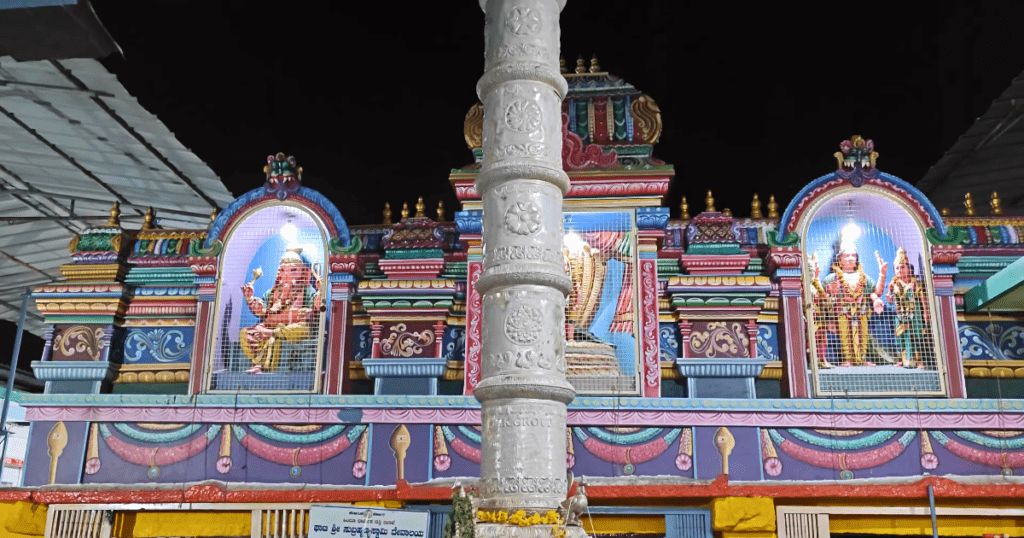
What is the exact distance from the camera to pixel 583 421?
8.73 m

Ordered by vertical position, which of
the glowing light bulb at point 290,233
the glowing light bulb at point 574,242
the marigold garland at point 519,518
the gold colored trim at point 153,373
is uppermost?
the glowing light bulb at point 290,233

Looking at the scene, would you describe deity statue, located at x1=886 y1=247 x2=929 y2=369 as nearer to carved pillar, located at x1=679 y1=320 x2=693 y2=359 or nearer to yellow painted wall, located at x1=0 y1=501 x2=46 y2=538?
carved pillar, located at x1=679 y1=320 x2=693 y2=359

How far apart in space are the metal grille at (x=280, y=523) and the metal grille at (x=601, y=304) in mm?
2672

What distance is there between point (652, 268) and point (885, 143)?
235 inches

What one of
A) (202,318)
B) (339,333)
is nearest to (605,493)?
(339,333)

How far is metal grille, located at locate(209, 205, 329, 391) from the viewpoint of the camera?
9.33 m

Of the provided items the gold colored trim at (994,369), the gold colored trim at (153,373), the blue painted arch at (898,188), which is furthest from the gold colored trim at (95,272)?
the gold colored trim at (994,369)

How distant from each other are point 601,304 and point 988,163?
7162 millimetres

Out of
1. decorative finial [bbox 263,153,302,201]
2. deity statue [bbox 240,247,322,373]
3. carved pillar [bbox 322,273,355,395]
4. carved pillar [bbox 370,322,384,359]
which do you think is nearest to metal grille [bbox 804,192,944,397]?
carved pillar [bbox 370,322,384,359]

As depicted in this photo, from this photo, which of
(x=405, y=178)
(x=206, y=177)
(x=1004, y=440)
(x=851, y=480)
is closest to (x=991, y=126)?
(x=1004, y=440)

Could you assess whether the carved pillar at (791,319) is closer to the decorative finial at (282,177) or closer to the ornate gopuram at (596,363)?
the ornate gopuram at (596,363)

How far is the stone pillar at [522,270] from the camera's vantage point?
17.3 feet

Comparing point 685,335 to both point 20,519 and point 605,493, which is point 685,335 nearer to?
Result: point 605,493

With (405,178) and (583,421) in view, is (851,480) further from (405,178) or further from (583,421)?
(405,178)
